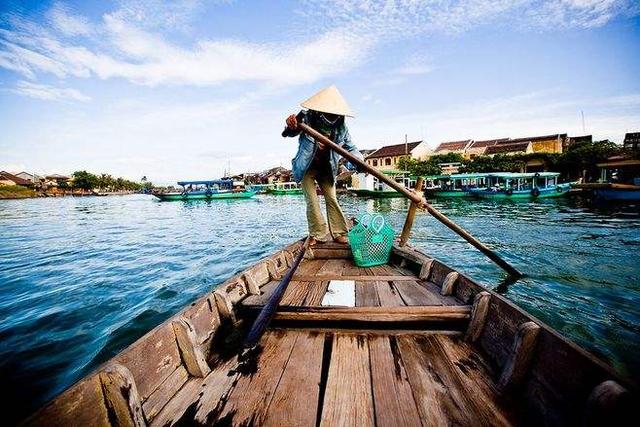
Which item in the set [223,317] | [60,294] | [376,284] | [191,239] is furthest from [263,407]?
A: [191,239]

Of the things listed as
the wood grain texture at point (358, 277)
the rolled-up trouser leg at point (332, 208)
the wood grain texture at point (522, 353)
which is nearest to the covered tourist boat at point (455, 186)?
the rolled-up trouser leg at point (332, 208)

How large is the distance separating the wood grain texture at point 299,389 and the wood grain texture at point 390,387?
1.02ft

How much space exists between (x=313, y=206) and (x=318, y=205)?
0.23ft

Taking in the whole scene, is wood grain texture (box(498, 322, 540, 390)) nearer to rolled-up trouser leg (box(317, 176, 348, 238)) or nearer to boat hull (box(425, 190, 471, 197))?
rolled-up trouser leg (box(317, 176, 348, 238))

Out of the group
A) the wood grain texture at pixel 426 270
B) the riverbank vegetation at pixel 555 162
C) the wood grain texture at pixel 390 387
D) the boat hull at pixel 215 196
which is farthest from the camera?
the boat hull at pixel 215 196

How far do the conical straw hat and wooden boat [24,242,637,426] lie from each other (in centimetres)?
231

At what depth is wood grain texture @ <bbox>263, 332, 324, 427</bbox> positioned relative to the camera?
136 cm

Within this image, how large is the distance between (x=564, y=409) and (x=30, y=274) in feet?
28.0

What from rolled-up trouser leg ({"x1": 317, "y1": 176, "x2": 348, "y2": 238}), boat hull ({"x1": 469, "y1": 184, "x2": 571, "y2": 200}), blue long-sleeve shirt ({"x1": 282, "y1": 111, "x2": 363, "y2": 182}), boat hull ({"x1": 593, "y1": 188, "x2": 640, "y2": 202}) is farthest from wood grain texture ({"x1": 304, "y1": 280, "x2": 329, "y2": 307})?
boat hull ({"x1": 469, "y1": 184, "x2": 571, "y2": 200})

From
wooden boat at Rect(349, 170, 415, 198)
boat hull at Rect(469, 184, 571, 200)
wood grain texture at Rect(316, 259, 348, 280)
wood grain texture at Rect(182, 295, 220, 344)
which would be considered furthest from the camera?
wooden boat at Rect(349, 170, 415, 198)

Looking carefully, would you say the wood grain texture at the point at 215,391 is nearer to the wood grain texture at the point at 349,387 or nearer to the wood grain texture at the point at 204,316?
the wood grain texture at the point at 204,316

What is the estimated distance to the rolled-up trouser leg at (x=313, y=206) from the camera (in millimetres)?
4012

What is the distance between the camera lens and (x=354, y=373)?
165 centimetres

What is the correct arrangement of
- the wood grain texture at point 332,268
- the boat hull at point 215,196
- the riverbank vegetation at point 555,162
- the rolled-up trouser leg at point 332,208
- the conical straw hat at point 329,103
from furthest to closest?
the boat hull at point 215,196 < the riverbank vegetation at point 555,162 < the rolled-up trouser leg at point 332,208 < the conical straw hat at point 329,103 < the wood grain texture at point 332,268
